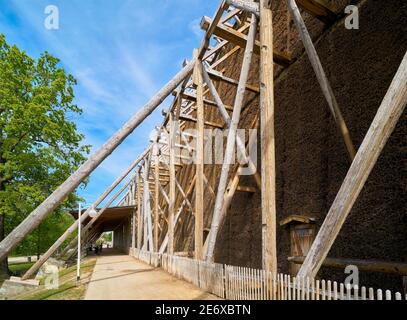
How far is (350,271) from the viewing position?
621cm

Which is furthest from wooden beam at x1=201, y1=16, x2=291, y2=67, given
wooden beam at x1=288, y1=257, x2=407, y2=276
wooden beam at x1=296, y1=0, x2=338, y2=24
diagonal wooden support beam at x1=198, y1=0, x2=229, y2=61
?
wooden beam at x1=288, y1=257, x2=407, y2=276

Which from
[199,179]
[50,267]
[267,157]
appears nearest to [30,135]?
[50,267]

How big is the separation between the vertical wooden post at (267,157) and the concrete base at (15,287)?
399 inches

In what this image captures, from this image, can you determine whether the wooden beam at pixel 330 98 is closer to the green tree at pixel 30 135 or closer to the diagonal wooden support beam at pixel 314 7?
the diagonal wooden support beam at pixel 314 7

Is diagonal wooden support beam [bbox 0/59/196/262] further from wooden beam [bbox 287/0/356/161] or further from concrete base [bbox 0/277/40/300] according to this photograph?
concrete base [bbox 0/277/40/300]

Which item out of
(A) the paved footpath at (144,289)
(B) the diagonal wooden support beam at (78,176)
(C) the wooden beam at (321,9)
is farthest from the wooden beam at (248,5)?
(A) the paved footpath at (144,289)

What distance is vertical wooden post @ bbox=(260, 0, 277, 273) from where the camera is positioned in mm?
6062

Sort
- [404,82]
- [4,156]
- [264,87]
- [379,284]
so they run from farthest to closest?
[4,156] < [264,87] < [379,284] < [404,82]

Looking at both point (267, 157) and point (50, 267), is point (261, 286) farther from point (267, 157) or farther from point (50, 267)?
point (50, 267)

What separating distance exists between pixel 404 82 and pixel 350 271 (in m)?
4.22

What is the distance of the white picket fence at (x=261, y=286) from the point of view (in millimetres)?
4034
